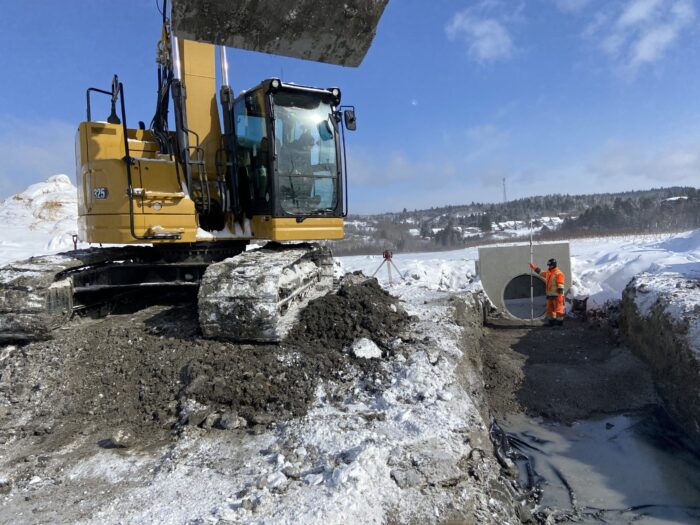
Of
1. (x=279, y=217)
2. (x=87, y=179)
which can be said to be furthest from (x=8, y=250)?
(x=279, y=217)

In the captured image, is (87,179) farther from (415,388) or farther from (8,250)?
(8,250)

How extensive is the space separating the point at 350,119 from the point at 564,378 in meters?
4.05

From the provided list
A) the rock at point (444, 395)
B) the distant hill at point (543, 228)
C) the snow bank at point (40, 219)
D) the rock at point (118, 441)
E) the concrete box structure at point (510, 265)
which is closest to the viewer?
the rock at point (118, 441)

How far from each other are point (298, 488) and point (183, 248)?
384 centimetres

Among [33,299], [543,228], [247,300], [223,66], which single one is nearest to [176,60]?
[223,66]

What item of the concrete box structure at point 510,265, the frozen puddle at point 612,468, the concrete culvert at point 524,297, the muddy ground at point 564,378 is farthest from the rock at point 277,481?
the concrete culvert at point 524,297

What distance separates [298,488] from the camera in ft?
9.09

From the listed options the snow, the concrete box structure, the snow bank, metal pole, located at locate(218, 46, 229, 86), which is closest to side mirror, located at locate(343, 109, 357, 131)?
metal pole, located at locate(218, 46, 229, 86)

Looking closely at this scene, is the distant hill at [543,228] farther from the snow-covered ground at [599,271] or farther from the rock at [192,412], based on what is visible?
the rock at [192,412]

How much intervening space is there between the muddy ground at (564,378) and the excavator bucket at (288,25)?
407cm

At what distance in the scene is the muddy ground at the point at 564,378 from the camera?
530cm

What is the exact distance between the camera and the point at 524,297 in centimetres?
1212

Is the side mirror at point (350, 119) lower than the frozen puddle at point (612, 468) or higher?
higher

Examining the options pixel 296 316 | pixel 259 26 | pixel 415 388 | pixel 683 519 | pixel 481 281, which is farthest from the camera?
pixel 481 281
